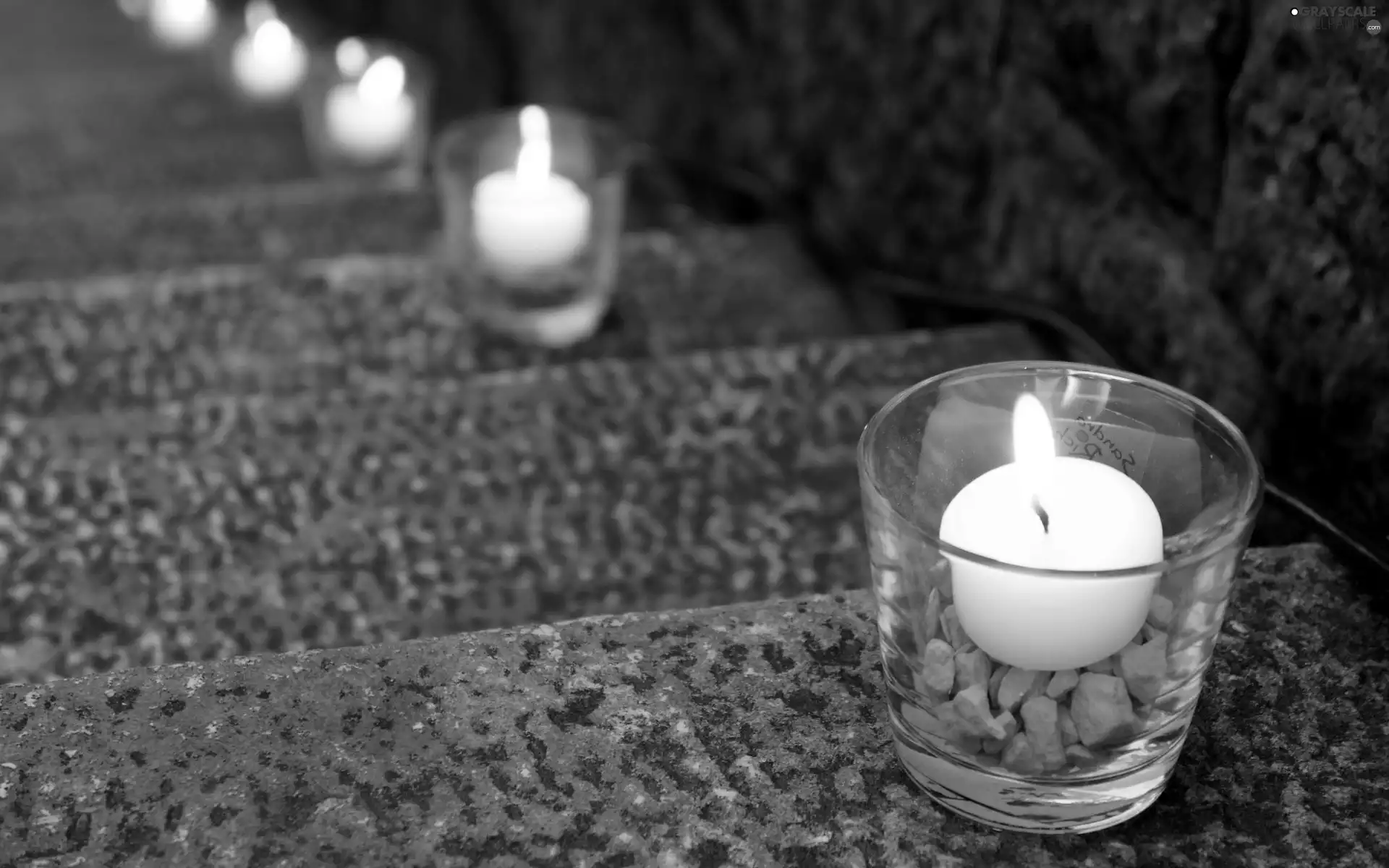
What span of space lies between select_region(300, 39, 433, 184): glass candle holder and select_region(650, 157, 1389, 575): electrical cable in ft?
1.63

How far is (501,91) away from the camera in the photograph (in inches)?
112

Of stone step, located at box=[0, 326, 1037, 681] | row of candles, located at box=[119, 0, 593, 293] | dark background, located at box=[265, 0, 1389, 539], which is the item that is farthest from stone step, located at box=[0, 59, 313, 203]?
stone step, located at box=[0, 326, 1037, 681]

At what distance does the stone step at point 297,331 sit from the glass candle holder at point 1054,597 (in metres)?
0.69

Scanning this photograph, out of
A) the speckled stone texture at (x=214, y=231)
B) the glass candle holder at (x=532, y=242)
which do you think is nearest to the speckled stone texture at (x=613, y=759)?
the glass candle holder at (x=532, y=242)

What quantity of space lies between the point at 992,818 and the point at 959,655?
83 millimetres

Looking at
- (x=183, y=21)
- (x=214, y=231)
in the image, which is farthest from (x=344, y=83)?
(x=183, y=21)

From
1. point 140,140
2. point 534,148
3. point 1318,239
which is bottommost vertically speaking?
point 140,140

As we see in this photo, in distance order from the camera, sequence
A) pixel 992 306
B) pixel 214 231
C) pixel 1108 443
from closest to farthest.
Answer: pixel 1108 443
pixel 992 306
pixel 214 231

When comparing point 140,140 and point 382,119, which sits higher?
point 382,119

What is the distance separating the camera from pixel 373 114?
228 centimetres

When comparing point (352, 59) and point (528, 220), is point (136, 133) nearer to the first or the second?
point (352, 59)

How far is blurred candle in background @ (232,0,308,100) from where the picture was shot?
285cm

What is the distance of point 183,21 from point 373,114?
66.6 inches

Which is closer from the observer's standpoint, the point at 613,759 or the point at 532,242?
the point at 613,759
